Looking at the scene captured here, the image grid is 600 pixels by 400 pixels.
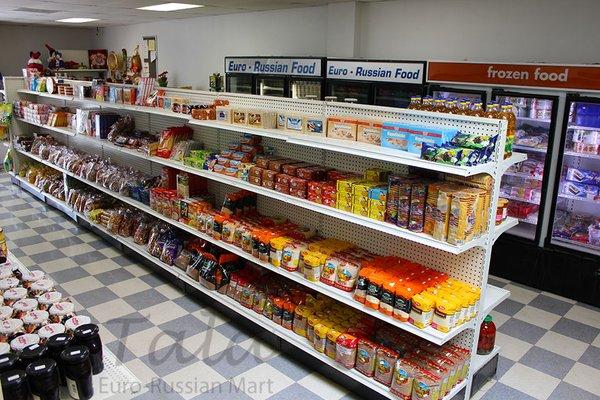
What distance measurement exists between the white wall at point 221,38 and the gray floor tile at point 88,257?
4235mm

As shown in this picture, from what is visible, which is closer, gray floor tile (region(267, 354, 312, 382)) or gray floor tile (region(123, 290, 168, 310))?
gray floor tile (region(267, 354, 312, 382))

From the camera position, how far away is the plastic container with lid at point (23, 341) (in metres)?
1.97

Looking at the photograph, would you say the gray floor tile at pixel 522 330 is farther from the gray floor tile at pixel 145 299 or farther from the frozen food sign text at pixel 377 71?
the gray floor tile at pixel 145 299

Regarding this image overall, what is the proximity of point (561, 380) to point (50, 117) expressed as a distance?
23.7 feet

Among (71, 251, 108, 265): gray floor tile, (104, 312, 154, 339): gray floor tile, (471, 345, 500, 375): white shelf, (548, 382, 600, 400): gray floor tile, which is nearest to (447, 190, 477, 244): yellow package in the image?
(471, 345, 500, 375): white shelf

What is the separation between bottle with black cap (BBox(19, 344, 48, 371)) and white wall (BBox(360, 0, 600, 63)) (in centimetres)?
531

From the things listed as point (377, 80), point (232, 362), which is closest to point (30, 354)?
point (232, 362)

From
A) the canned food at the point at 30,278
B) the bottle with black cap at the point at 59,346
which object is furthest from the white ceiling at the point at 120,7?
the bottle with black cap at the point at 59,346

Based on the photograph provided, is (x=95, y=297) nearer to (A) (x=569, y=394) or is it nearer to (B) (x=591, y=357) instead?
(A) (x=569, y=394)

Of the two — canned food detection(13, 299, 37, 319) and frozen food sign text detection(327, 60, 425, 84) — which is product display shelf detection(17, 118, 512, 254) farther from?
frozen food sign text detection(327, 60, 425, 84)

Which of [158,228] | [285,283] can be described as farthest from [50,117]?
[285,283]

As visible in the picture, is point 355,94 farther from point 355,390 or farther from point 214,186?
point 355,390

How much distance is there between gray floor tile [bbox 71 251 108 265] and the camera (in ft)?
18.0

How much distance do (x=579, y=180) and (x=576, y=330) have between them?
1.54 meters
